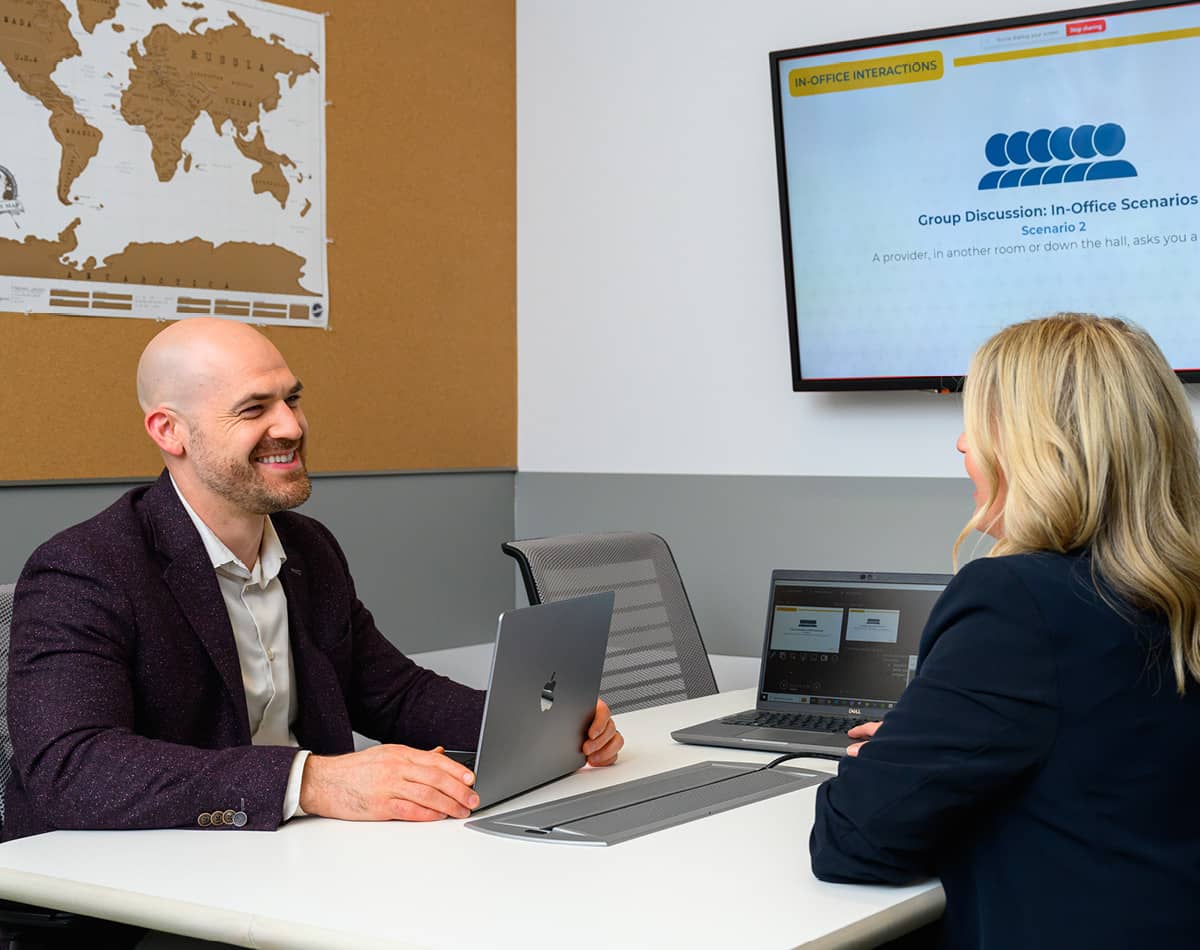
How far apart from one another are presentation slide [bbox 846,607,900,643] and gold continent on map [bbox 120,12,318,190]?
71.9 inches

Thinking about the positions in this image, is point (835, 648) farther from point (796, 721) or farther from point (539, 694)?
point (539, 694)

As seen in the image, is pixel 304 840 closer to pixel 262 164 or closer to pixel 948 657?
pixel 948 657

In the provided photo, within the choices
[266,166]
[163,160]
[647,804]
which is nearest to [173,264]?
[163,160]

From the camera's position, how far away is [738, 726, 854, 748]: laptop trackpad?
2309 millimetres

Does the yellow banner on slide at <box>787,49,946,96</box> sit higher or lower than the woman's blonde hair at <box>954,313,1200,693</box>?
higher

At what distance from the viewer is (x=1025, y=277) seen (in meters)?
3.46

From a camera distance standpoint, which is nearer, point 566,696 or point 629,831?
point 629,831

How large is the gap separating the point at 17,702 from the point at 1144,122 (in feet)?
8.58

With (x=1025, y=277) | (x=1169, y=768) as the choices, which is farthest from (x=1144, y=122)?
(x=1169, y=768)

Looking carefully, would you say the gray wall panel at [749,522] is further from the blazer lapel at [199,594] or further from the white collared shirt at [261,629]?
the blazer lapel at [199,594]

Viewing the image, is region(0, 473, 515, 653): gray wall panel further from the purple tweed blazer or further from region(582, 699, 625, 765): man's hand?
region(582, 699, 625, 765): man's hand

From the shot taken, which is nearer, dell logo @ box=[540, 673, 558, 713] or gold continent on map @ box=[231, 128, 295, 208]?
dell logo @ box=[540, 673, 558, 713]

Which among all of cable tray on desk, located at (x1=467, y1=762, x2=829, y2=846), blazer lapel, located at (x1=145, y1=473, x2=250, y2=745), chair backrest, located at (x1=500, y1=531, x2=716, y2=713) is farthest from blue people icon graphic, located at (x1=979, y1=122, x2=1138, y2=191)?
blazer lapel, located at (x1=145, y1=473, x2=250, y2=745)

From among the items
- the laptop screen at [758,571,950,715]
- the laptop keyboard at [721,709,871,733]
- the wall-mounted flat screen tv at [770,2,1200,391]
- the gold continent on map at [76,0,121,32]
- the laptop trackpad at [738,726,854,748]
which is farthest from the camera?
the wall-mounted flat screen tv at [770,2,1200,391]
